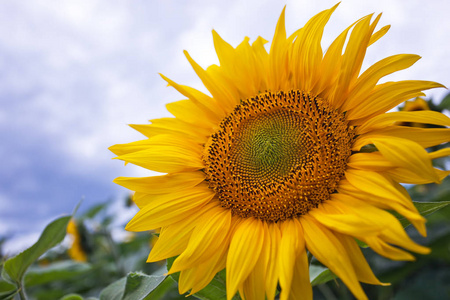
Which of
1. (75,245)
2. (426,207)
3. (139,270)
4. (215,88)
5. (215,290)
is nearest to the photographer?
(426,207)

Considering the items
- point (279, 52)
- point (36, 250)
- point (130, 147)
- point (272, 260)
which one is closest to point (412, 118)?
point (279, 52)

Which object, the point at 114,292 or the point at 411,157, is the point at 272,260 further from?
the point at 114,292

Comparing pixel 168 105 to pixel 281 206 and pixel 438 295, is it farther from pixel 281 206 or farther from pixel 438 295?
pixel 438 295

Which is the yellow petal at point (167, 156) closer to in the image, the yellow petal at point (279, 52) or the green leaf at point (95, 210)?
the yellow petal at point (279, 52)

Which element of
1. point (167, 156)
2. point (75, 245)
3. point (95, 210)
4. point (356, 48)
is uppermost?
point (95, 210)

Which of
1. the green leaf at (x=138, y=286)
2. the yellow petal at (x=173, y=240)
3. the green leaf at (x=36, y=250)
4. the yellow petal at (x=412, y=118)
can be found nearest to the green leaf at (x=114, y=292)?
the green leaf at (x=138, y=286)

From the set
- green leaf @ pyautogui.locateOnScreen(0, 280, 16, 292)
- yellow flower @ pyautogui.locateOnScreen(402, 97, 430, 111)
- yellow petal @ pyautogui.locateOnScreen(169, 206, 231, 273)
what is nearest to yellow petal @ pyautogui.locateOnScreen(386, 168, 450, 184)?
yellow petal @ pyautogui.locateOnScreen(169, 206, 231, 273)

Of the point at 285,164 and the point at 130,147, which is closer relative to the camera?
the point at 285,164
